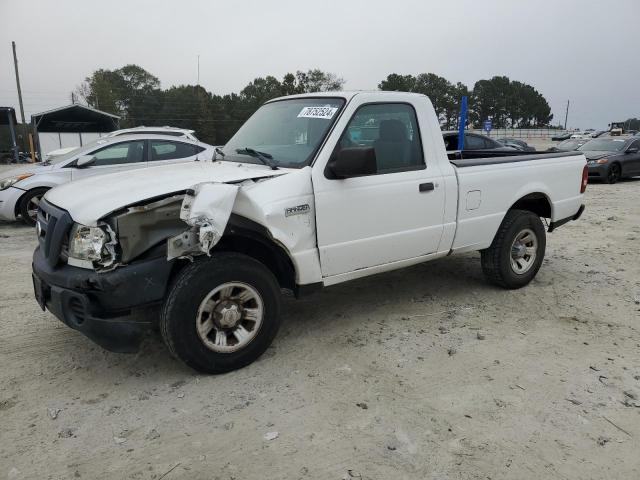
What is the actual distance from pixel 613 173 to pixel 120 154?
14.5 m

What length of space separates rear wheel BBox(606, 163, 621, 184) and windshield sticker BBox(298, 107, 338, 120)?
572 inches

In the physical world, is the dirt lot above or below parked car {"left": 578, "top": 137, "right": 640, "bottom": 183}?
below

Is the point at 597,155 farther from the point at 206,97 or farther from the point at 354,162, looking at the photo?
the point at 206,97

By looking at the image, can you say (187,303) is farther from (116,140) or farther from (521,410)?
(116,140)

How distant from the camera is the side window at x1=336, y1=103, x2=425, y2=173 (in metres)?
3.98

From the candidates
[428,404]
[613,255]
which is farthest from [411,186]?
[613,255]

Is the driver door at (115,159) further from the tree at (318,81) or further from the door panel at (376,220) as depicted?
the tree at (318,81)

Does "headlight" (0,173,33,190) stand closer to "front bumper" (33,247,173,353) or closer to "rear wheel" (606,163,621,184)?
"front bumper" (33,247,173,353)

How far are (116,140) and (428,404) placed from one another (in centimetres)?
775

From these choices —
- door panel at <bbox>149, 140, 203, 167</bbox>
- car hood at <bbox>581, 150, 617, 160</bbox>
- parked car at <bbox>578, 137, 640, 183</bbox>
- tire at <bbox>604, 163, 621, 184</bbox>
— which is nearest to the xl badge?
door panel at <bbox>149, 140, 203, 167</bbox>

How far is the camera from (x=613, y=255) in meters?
6.82

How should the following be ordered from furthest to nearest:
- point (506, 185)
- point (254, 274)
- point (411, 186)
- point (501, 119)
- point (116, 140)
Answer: point (501, 119) < point (116, 140) < point (506, 185) < point (411, 186) < point (254, 274)

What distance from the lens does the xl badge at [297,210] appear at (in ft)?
11.5

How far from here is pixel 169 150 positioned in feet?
31.0
